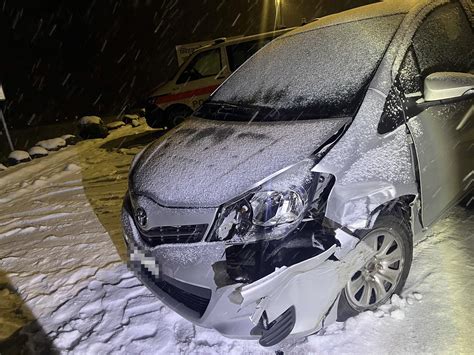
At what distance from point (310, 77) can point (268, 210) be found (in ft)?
4.12

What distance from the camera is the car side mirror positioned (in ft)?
8.18

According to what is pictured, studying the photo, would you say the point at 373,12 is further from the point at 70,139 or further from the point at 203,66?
the point at 70,139

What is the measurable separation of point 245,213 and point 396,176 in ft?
3.07

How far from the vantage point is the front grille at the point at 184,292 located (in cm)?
212

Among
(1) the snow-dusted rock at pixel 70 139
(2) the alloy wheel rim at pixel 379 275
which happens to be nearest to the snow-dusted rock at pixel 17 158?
(1) the snow-dusted rock at pixel 70 139

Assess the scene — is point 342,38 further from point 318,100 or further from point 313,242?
point 313,242

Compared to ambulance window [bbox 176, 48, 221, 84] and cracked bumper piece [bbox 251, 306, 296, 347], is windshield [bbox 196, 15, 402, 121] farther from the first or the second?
ambulance window [bbox 176, 48, 221, 84]

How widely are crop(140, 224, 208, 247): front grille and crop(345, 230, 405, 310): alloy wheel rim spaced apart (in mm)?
931

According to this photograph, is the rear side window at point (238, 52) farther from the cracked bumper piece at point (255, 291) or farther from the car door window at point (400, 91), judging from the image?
the cracked bumper piece at point (255, 291)

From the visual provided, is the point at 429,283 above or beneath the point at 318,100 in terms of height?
beneath

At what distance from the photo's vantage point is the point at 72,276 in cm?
348

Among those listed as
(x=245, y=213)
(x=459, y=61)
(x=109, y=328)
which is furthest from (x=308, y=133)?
(x=109, y=328)

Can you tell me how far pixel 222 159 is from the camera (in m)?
2.42

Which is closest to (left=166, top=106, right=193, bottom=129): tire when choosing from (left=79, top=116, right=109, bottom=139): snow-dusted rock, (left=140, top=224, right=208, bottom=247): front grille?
(left=79, top=116, right=109, bottom=139): snow-dusted rock
